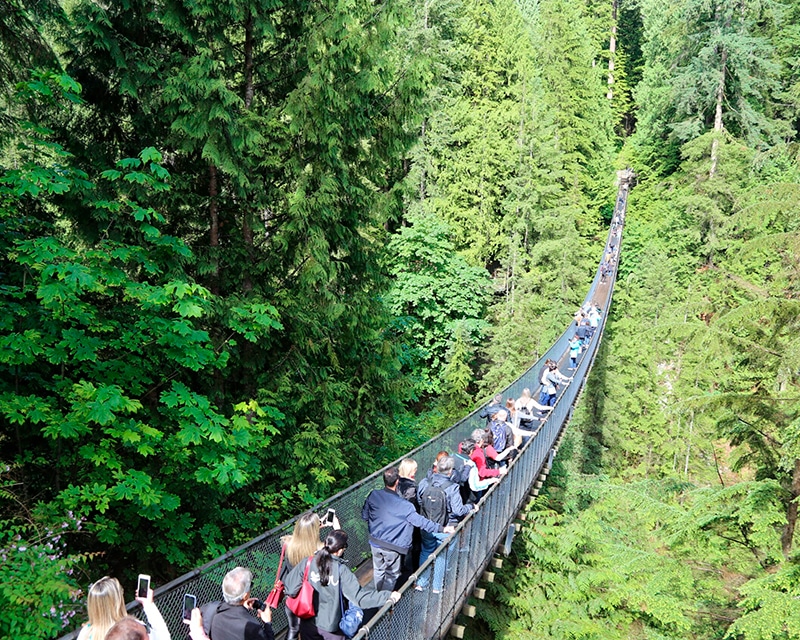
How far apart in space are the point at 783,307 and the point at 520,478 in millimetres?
4231

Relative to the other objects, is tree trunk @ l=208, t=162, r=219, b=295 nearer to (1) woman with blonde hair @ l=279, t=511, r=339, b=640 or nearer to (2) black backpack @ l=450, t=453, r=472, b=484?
(2) black backpack @ l=450, t=453, r=472, b=484

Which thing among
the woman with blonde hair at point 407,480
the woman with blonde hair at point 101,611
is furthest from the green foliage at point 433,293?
the woman with blonde hair at point 101,611

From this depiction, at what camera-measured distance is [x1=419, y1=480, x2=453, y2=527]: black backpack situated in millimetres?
4602

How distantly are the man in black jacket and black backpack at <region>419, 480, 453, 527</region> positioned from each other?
1993mm

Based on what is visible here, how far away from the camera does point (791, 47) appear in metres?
31.8

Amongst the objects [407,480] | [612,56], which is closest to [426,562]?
[407,480]

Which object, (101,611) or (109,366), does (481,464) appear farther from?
(101,611)

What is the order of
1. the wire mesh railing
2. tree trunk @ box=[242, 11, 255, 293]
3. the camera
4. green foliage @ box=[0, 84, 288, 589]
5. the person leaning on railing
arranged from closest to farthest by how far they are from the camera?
A: the camera < the person leaning on railing < the wire mesh railing < green foliage @ box=[0, 84, 288, 589] < tree trunk @ box=[242, 11, 255, 293]

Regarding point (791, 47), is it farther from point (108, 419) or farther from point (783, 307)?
point (108, 419)

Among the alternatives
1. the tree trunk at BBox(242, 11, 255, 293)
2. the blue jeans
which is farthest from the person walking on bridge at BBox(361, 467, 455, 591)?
the tree trunk at BBox(242, 11, 255, 293)

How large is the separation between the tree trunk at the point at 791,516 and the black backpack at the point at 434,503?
5760mm

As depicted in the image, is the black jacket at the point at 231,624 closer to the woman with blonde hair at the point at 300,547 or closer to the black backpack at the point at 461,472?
the woman with blonde hair at the point at 300,547

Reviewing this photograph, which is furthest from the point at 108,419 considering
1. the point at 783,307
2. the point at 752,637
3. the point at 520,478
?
the point at 783,307

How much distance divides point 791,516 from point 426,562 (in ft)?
21.4
